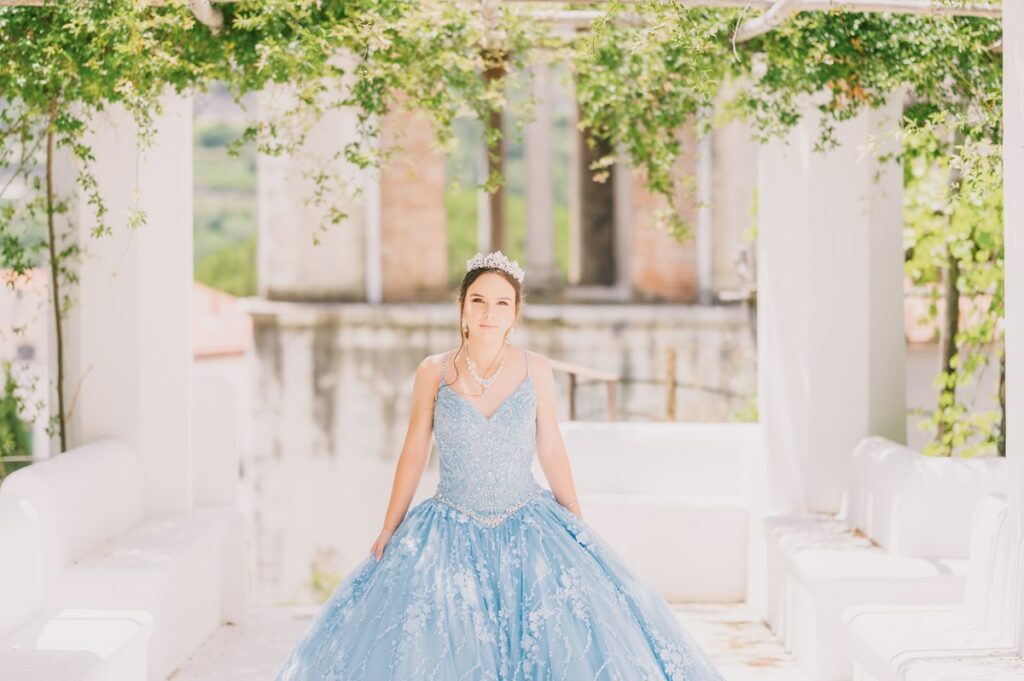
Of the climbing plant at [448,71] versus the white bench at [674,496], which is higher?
the climbing plant at [448,71]

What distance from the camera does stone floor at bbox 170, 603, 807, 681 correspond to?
6.18 m

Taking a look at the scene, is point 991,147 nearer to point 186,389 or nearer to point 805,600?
point 805,600

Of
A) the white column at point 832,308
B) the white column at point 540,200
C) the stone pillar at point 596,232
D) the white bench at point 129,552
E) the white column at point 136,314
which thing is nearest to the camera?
the white bench at point 129,552

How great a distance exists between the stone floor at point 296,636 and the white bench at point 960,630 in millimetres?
1045

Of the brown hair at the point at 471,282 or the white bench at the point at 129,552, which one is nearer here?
the brown hair at the point at 471,282

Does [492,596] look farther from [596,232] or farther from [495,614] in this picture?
[596,232]

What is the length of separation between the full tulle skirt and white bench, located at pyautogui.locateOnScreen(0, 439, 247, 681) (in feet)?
3.92

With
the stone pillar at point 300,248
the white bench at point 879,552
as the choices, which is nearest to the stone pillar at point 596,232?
the stone pillar at point 300,248

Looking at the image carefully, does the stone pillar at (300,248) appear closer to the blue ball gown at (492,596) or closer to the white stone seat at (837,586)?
the white stone seat at (837,586)

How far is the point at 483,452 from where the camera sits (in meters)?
4.58

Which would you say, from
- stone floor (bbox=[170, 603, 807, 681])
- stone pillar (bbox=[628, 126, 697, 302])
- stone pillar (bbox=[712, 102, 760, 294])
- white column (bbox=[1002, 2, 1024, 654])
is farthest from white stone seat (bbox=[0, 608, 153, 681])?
stone pillar (bbox=[628, 126, 697, 302])

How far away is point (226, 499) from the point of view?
755cm

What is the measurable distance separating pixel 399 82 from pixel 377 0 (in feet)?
2.07

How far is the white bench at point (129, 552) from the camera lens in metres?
5.74
